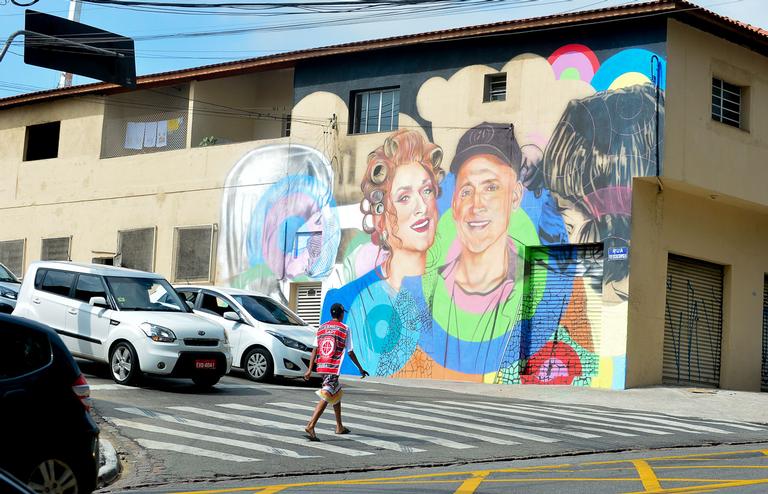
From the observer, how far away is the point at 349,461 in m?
12.5

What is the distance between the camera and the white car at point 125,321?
59.0ft

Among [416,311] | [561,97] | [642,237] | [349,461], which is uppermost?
[561,97]

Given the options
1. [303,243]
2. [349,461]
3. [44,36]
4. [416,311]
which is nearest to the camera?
[349,461]

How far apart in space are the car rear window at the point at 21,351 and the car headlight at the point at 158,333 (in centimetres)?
931

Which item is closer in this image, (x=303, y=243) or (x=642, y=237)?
(x=642, y=237)

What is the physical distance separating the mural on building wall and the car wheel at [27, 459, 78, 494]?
1723 centimetres

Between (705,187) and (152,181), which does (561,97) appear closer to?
(705,187)

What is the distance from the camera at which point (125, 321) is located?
18.3 m

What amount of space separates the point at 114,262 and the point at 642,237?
16161 millimetres

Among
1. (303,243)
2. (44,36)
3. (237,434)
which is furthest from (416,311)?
(237,434)

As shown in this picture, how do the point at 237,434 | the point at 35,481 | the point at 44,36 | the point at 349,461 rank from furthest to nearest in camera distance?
the point at 44,36, the point at 237,434, the point at 349,461, the point at 35,481

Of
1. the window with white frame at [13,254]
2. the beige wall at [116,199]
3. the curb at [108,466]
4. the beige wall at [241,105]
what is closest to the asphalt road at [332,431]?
the curb at [108,466]

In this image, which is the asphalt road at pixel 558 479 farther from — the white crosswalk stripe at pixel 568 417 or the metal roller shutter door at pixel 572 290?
the metal roller shutter door at pixel 572 290

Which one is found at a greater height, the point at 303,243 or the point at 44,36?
the point at 44,36
